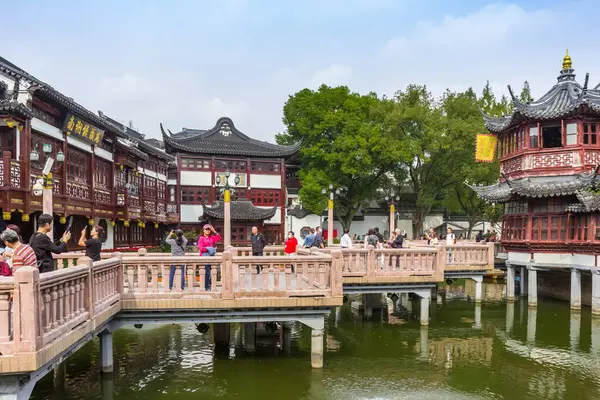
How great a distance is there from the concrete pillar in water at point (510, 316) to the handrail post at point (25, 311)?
15232mm

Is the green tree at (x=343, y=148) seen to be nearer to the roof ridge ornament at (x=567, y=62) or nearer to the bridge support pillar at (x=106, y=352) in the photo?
the roof ridge ornament at (x=567, y=62)

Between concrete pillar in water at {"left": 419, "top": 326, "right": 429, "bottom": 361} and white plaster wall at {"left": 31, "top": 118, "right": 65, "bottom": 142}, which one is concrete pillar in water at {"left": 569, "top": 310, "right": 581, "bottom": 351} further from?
white plaster wall at {"left": 31, "top": 118, "right": 65, "bottom": 142}

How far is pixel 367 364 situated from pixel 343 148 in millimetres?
28747

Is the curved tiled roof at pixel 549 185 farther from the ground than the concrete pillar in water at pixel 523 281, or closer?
farther from the ground

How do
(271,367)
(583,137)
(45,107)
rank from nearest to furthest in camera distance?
(271,367) → (45,107) → (583,137)

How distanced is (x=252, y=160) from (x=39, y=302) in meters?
35.3

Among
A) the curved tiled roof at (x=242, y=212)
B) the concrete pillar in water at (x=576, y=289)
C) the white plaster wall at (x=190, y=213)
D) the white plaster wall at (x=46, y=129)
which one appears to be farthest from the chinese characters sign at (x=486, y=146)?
the white plaster wall at (x=190, y=213)

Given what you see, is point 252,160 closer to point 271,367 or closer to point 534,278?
point 534,278

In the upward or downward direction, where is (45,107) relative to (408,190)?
upward

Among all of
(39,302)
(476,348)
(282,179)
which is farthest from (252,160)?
(39,302)

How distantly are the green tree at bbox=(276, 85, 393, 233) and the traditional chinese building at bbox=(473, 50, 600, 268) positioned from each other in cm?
1620

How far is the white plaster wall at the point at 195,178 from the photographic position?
39.7m

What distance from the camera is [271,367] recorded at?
40.7ft

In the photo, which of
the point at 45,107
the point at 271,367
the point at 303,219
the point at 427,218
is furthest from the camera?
the point at 427,218
